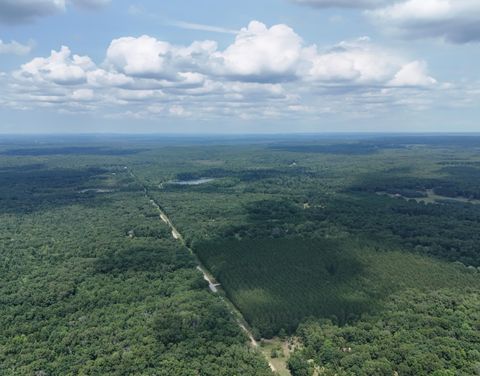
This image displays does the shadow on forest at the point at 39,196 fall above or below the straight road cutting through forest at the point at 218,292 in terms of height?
above

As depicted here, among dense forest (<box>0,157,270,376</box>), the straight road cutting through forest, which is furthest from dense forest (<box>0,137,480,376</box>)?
the straight road cutting through forest

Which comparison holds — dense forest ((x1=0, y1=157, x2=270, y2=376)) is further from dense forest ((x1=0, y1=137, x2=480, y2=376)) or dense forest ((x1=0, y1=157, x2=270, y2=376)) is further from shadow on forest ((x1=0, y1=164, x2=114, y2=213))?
shadow on forest ((x1=0, y1=164, x2=114, y2=213))

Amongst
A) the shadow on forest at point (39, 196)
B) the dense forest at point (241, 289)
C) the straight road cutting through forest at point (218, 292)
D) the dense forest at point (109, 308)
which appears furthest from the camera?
the shadow on forest at point (39, 196)

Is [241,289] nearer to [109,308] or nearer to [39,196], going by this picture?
[109,308]

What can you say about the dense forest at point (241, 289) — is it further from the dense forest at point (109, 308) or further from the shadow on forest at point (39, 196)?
the shadow on forest at point (39, 196)

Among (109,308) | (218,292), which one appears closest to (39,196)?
(109,308)

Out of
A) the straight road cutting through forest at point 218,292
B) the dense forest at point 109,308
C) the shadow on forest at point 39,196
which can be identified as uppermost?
the shadow on forest at point 39,196

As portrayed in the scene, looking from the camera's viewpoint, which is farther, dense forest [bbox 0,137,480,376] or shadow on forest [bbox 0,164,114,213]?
shadow on forest [bbox 0,164,114,213]

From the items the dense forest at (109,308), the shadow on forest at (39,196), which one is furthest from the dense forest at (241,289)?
the shadow on forest at (39,196)

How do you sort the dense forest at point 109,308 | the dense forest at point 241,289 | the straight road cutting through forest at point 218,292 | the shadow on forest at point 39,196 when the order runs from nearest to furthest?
the dense forest at point 109,308, the dense forest at point 241,289, the straight road cutting through forest at point 218,292, the shadow on forest at point 39,196
